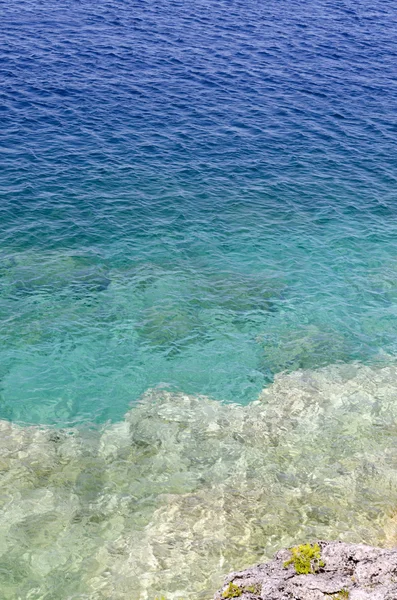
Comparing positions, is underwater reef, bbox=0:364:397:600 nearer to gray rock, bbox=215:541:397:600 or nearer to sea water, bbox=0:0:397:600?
sea water, bbox=0:0:397:600

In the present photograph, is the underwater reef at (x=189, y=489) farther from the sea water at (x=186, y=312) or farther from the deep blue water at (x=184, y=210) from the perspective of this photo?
the deep blue water at (x=184, y=210)

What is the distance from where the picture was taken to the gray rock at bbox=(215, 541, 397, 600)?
60.2ft

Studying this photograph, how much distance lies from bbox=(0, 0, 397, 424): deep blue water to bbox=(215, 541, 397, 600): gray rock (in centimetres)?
1323

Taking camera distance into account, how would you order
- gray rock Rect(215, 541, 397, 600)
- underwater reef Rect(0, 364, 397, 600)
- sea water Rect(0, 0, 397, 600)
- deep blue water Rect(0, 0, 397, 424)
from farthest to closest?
deep blue water Rect(0, 0, 397, 424), sea water Rect(0, 0, 397, 600), underwater reef Rect(0, 364, 397, 600), gray rock Rect(215, 541, 397, 600)

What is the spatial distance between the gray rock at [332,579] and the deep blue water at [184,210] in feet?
43.4

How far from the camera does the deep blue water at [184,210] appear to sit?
35594 millimetres

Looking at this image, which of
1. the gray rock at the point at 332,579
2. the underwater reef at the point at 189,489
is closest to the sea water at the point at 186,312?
the underwater reef at the point at 189,489

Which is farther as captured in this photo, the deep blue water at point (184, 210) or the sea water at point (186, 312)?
the deep blue water at point (184, 210)

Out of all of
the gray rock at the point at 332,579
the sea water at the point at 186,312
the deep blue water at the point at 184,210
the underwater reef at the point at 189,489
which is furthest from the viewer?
the deep blue water at the point at 184,210

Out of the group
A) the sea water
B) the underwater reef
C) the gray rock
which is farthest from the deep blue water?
the gray rock

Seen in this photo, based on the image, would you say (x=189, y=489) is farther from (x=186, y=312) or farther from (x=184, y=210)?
(x=184, y=210)

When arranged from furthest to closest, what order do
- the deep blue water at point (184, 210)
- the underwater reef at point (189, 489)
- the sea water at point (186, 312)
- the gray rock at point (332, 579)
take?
the deep blue water at point (184, 210) → the sea water at point (186, 312) → the underwater reef at point (189, 489) → the gray rock at point (332, 579)

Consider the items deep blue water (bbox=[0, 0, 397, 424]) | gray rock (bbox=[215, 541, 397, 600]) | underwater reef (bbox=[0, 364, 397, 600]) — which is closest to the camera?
gray rock (bbox=[215, 541, 397, 600])

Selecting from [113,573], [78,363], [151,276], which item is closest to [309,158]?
[151,276]
